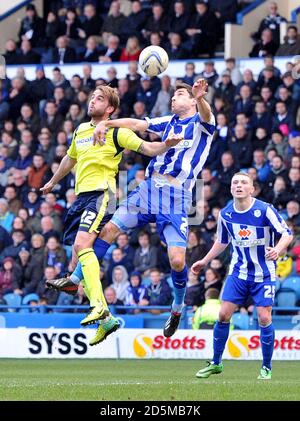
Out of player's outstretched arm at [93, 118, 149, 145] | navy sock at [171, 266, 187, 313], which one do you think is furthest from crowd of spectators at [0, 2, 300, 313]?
player's outstretched arm at [93, 118, 149, 145]

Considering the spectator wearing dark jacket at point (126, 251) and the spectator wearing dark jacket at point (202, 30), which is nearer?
the spectator wearing dark jacket at point (126, 251)

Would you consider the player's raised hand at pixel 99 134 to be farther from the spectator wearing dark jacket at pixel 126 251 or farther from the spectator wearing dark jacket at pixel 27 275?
the spectator wearing dark jacket at pixel 27 275

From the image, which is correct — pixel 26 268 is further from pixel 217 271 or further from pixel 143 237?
pixel 217 271

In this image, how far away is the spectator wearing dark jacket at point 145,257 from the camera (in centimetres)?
2227

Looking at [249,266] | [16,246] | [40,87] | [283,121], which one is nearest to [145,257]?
[16,246]

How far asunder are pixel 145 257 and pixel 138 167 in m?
2.57

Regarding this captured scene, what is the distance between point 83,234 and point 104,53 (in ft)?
47.9

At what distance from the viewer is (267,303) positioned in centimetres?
1434

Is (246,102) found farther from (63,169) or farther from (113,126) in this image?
(113,126)

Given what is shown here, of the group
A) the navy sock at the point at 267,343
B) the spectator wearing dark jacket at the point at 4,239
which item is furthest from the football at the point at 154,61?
the spectator wearing dark jacket at the point at 4,239

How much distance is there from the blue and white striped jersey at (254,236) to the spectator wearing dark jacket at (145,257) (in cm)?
774

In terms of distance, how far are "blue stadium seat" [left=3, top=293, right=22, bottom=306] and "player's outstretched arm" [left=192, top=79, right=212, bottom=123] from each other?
9.69 metres
